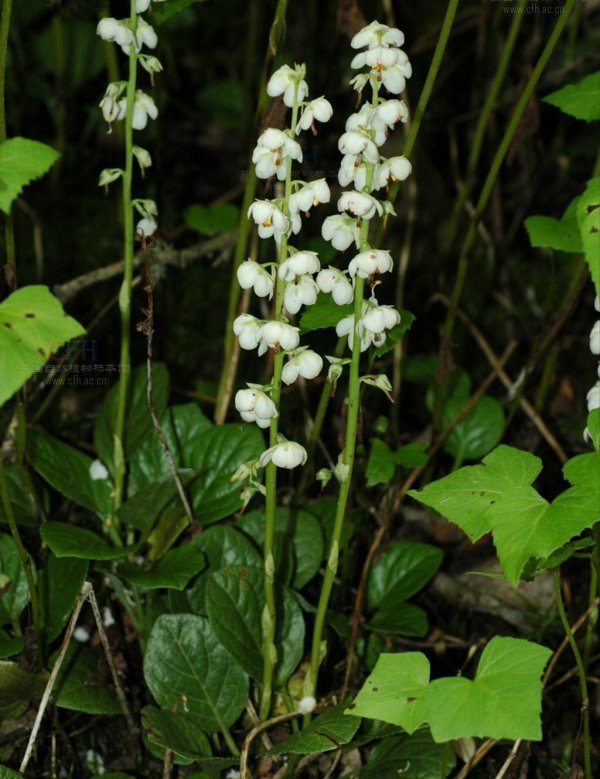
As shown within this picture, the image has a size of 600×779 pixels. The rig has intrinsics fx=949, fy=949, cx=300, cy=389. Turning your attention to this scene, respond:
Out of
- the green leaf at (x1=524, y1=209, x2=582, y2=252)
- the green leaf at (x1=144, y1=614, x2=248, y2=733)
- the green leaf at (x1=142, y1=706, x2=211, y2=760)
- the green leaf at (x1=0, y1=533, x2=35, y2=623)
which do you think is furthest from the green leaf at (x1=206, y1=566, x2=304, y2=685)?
the green leaf at (x1=524, y1=209, x2=582, y2=252)

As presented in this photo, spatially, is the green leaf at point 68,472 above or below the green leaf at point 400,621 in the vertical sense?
above

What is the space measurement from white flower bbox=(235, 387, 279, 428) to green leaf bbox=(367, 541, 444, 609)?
2.41 ft

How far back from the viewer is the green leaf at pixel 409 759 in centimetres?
159

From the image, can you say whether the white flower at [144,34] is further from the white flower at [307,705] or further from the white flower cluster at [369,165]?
the white flower at [307,705]

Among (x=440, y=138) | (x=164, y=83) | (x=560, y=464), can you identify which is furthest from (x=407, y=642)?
(x=164, y=83)

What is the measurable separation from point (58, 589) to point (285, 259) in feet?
2.78

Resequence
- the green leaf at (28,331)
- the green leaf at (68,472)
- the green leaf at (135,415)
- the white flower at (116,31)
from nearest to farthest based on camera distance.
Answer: the green leaf at (28,331) < the white flower at (116,31) < the green leaf at (68,472) < the green leaf at (135,415)

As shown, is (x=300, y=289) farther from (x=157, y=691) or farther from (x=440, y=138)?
(x=440, y=138)

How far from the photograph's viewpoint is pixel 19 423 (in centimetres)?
179

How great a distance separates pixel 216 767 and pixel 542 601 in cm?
92

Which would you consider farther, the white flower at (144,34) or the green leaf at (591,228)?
the white flower at (144,34)

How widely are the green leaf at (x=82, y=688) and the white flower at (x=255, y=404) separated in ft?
2.15

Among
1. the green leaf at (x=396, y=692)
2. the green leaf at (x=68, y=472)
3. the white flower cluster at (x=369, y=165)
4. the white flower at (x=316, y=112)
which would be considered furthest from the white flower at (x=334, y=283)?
the green leaf at (x=68, y=472)

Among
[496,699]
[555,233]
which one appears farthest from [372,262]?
[555,233]
